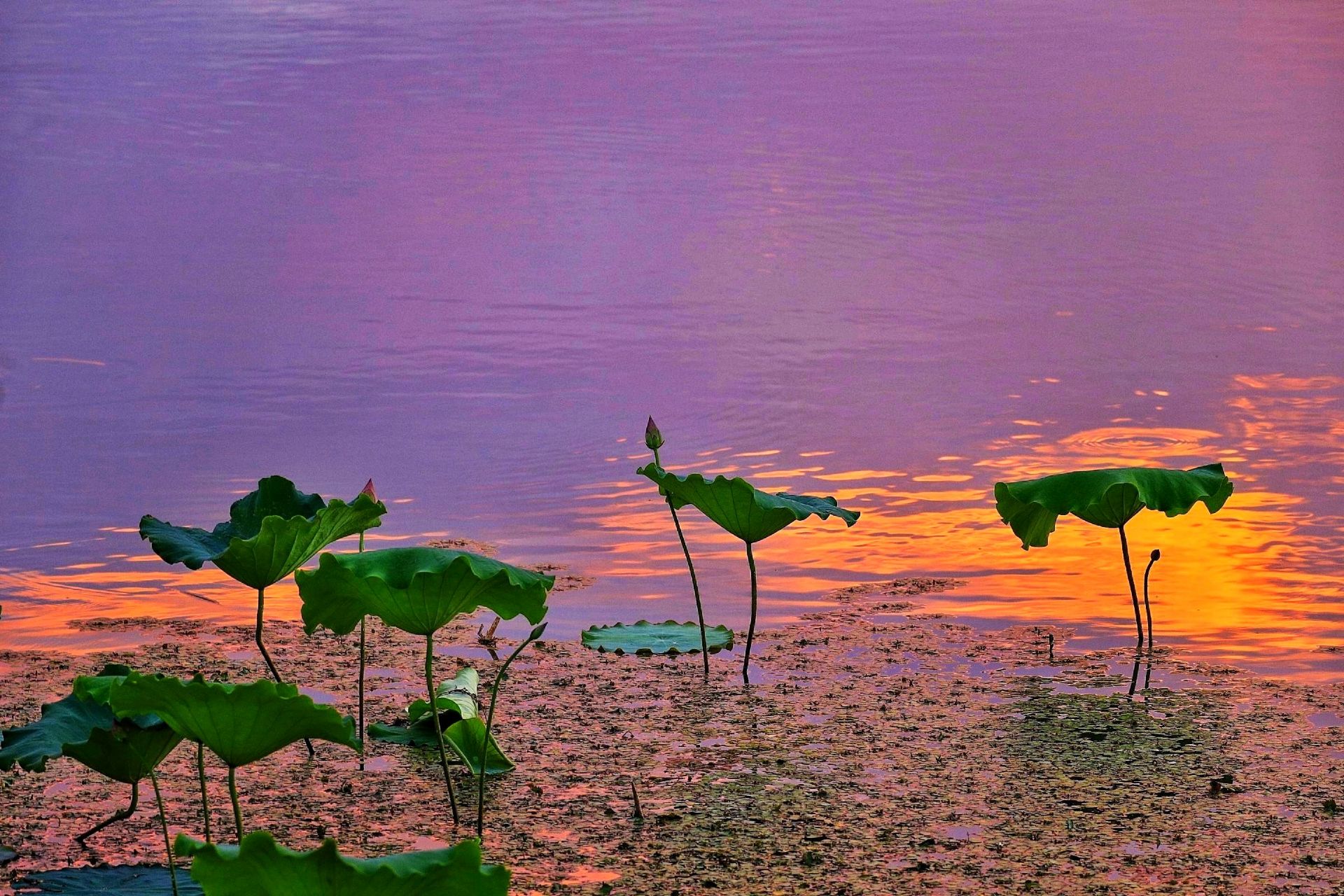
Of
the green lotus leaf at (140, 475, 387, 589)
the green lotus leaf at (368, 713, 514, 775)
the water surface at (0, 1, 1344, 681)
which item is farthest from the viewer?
the water surface at (0, 1, 1344, 681)

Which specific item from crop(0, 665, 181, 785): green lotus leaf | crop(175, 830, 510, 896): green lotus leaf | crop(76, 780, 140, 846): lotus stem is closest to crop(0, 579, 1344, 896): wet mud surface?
crop(76, 780, 140, 846): lotus stem

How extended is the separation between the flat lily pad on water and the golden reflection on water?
1.45 m

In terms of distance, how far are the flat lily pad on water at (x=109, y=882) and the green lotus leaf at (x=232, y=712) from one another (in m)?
0.21

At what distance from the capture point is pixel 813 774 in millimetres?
2814

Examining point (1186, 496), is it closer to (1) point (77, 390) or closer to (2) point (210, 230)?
(1) point (77, 390)

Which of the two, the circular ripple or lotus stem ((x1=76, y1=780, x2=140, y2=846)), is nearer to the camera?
lotus stem ((x1=76, y1=780, x2=140, y2=846))

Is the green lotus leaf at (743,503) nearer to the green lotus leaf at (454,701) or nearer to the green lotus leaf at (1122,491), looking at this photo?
the green lotus leaf at (1122,491)

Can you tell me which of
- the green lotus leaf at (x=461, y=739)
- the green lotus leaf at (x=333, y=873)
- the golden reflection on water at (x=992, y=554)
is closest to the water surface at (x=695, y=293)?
the golden reflection on water at (x=992, y=554)

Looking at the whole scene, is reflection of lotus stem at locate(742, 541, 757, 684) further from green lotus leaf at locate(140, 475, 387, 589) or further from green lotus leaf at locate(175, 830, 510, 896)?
green lotus leaf at locate(175, 830, 510, 896)

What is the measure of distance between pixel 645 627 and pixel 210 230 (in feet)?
18.0

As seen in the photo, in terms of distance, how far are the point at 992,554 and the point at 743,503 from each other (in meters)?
1.32

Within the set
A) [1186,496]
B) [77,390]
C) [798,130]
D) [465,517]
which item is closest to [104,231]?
[77,390]

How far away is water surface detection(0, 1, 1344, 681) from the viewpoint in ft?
14.5

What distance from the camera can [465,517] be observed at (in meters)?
4.66
